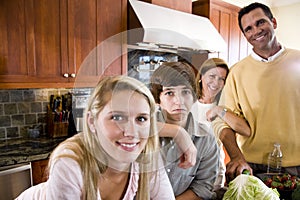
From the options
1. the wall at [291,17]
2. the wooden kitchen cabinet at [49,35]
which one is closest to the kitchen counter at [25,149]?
the wooden kitchen cabinet at [49,35]

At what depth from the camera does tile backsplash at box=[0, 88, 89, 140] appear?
154 centimetres

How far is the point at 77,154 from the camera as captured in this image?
51cm

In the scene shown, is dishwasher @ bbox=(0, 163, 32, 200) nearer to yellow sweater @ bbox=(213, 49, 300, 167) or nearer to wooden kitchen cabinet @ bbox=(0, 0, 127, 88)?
wooden kitchen cabinet @ bbox=(0, 0, 127, 88)

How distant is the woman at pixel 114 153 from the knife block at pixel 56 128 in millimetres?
992

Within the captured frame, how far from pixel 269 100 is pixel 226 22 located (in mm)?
1739

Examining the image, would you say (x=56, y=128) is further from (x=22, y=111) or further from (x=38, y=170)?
(x=38, y=170)

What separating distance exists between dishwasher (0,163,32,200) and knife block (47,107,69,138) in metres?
0.38

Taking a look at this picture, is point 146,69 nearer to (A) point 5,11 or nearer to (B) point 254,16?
(B) point 254,16

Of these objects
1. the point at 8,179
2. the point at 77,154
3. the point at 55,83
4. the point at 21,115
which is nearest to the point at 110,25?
the point at 55,83

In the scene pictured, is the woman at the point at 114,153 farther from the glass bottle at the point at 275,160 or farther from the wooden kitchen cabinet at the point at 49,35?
the wooden kitchen cabinet at the point at 49,35

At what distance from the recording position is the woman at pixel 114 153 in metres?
0.40

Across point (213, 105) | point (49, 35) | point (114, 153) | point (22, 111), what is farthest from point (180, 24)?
point (114, 153)

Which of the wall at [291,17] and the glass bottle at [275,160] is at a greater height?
the wall at [291,17]

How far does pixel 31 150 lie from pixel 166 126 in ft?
3.54
